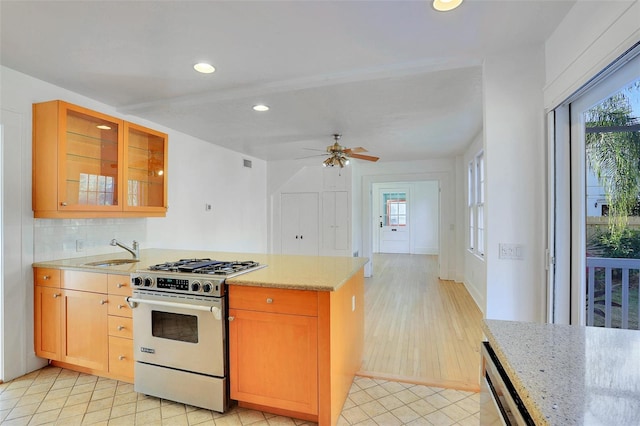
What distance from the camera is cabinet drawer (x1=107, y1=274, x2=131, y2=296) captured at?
2258mm

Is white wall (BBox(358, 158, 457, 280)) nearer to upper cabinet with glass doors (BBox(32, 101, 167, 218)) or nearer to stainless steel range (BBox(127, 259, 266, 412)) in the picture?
upper cabinet with glass doors (BBox(32, 101, 167, 218))

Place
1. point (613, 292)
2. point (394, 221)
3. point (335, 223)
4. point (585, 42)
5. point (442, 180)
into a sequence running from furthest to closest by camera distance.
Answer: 1. point (394, 221)
2. point (335, 223)
3. point (442, 180)
4. point (613, 292)
5. point (585, 42)

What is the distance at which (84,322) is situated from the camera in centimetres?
240

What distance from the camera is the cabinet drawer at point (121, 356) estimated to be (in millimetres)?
→ 2281

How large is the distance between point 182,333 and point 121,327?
574mm

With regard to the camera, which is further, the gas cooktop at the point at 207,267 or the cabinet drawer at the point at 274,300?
the gas cooktop at the point at 207,267

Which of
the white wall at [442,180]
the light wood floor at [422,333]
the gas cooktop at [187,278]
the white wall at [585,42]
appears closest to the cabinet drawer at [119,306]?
the gas cooktop at [187,278]

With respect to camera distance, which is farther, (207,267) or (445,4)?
(207,267)

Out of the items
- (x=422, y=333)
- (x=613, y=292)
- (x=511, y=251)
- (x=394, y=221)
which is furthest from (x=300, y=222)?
(x=613, y=292)

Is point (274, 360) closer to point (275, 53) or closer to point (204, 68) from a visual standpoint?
point (275, 53)

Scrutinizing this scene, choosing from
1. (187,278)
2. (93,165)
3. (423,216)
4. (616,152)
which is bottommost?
(187,278)

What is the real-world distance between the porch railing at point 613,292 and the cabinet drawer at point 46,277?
371 cm

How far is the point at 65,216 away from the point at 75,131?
707 mm

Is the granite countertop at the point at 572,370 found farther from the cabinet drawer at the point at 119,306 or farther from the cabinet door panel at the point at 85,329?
the cabinet door panel at the point at 85,329
